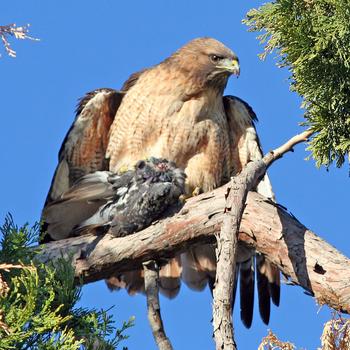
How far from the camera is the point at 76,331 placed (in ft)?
18.1

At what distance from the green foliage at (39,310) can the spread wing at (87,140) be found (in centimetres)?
222

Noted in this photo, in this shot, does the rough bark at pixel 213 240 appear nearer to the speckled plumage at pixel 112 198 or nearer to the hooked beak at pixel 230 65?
the speckled plumage at pixel 112 198

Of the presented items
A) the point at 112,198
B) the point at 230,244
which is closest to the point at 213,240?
the point at 112,198

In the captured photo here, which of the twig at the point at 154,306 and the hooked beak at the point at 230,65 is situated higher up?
the hooked beak at the point at 230,65

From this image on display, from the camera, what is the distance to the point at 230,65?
848 centimetres

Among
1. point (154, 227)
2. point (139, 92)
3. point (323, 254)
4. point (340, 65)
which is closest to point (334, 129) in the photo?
point (340, 65)

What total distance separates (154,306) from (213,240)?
906mm

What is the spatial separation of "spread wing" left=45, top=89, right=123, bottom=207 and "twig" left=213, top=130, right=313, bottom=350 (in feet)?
8.15

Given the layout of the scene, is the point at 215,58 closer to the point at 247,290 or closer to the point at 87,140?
the point at 87,140

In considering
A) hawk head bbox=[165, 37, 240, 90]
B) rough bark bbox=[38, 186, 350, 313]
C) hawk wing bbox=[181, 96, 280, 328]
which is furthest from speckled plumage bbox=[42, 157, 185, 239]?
hawk head bbox=[165, 37, 240, 90]

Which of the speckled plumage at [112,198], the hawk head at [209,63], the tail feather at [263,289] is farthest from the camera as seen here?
the hawk head at [209,63]

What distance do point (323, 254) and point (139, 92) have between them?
9.23ft

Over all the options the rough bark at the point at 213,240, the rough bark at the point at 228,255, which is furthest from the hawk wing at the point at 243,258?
the rough bark at the point at 228,255

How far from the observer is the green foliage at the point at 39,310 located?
15.4ft
